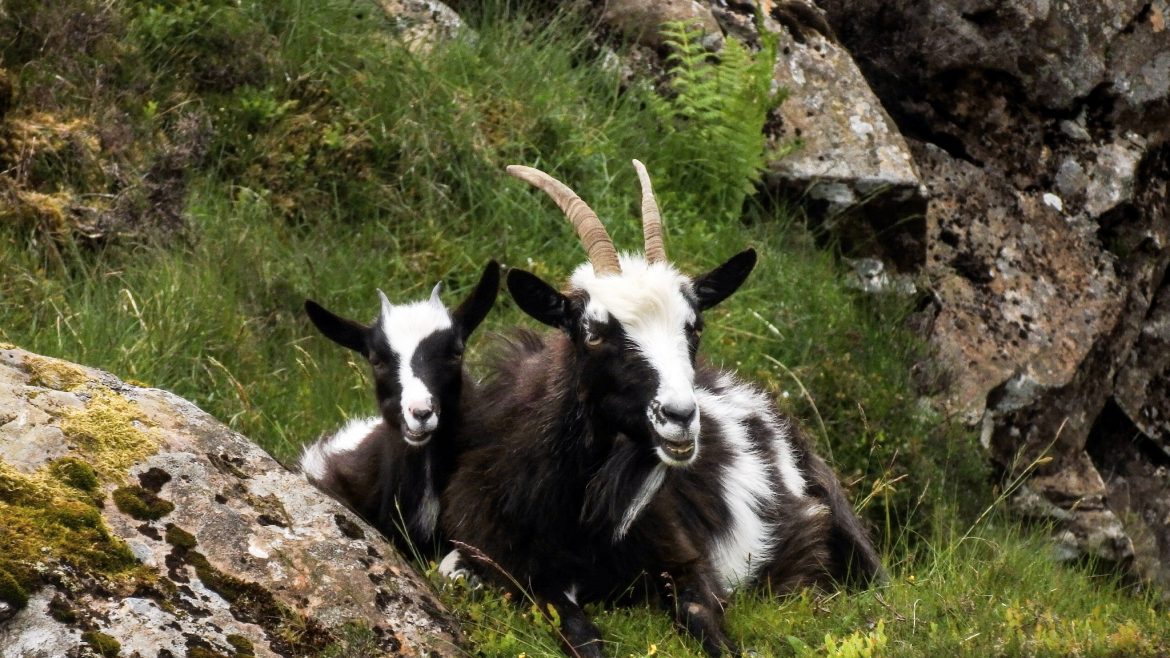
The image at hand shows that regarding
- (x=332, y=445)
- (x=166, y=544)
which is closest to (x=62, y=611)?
(x=166, y=544)

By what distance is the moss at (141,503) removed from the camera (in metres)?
4.66

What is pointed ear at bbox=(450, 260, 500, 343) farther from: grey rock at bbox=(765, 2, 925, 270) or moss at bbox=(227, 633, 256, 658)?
grey rock at bbox=(765, 2, 925, 270)

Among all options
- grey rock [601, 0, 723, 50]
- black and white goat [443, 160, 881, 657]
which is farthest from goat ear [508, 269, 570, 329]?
grey rock [601, 0, 723, 50]

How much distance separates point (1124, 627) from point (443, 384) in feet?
9.55

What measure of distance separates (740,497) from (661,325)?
1288 mm

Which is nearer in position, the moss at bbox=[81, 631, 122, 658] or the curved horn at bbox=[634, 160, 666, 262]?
the moss at bbox=[81, 631, 122, 658]

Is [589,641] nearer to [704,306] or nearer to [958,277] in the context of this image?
[704,306]

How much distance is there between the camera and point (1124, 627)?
483 cm

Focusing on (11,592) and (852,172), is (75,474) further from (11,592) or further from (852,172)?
(852,172)

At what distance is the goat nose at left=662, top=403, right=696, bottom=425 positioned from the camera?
5309mm

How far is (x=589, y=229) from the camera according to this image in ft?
20.0

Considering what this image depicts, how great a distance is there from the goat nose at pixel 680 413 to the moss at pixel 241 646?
1.73m

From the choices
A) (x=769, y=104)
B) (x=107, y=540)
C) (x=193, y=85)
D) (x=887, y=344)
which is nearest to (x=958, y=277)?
(x=887, y=344)

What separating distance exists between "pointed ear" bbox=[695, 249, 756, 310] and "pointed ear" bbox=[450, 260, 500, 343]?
3.35 ft
